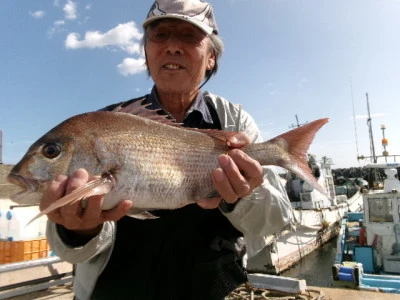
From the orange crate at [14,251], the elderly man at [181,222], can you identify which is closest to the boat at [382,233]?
the orange crate at [14,251]

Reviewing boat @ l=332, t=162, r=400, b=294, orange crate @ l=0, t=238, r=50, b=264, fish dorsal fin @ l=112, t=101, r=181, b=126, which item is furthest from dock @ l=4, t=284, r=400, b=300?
boat @ l=332, t=162, r=400, b=294

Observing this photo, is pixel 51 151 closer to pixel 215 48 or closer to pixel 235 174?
pixel 235 174

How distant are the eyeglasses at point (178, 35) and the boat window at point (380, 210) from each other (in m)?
14.7

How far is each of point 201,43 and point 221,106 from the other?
64 cm

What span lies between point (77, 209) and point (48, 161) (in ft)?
1.29

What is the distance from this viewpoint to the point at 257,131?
3.46m

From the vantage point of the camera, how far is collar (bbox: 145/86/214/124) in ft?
10.5

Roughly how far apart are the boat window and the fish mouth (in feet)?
51.8

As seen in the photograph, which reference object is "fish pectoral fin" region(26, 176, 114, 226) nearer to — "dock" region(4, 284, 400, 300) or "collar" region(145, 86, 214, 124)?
"collar" region(145, 86, 214, 124)

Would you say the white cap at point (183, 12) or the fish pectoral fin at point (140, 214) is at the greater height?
the white cap at point (183, 12)

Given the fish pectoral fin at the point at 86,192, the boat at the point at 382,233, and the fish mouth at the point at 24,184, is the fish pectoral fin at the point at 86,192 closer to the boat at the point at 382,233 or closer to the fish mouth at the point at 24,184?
the fish mouth at the point at 24,184

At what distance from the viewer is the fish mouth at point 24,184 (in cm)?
226

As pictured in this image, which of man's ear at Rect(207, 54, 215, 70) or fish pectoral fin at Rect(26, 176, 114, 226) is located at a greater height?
man's ear at Rect(207, 54, 215, 70)

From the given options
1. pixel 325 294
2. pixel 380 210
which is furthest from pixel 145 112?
pixel 380 210
